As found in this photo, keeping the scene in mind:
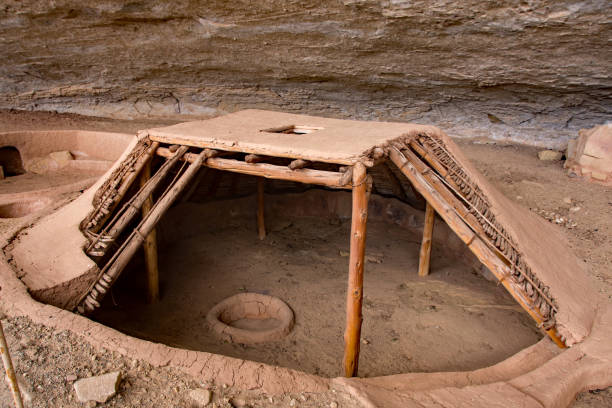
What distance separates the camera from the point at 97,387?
245 centimetres

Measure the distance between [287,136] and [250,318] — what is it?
83.4 inches

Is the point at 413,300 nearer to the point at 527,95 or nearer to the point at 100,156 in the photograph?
the point at 527,95

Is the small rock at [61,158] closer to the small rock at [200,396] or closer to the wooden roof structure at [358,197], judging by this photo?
the wooden roof structure at [358,197]

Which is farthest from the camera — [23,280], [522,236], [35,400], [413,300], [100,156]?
[100,156]

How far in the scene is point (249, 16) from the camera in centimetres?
455

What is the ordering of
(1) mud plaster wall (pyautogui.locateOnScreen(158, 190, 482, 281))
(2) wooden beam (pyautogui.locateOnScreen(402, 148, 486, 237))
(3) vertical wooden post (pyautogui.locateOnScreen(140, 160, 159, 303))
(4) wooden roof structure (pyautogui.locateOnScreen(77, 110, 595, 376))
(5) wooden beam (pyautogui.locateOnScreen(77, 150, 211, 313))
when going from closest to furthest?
(4) wooden roof structure (pyautogui.locateOnScreen(77, 110, 595, 376)) < (5) wooden beam (pyautogui.locateOnScreen(77, 150, 211, 313)) < (2) wooden beam (pyautogui.locateOnScreen(402, 148, 486, 237)) < (3) vertical wooden post (pyautogui.locateOnScreen(140, 160, 159, 303)) < (1) mud plaster wall (pyautogui.locateOnScreen(158, 190, 482, 281))

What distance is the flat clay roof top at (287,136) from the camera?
135 inches

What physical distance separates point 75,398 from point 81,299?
3.59 ft

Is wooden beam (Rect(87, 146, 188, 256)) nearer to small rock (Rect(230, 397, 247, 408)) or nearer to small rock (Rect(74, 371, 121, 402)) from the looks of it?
small rock (Rect(74, 371, 121, 402))

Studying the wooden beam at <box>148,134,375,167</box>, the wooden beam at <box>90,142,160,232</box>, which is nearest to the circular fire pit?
the wooden beam at <box>90,142,160,232</box>

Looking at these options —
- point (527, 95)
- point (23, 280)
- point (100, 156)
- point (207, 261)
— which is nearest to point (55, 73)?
point (100, 156)

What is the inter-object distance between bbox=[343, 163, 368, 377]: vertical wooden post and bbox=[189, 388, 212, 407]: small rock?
3.91 ft

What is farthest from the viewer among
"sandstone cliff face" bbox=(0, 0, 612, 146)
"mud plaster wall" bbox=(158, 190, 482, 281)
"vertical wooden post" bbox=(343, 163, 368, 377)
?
"mud plaster wall" bbox=(158, 190, 482, 281)

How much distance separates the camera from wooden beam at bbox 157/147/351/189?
3279mm
